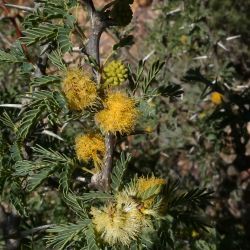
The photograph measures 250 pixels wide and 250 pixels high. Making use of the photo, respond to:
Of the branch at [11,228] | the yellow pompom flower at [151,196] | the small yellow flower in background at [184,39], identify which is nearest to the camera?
the yellow pompom flower at [151,196]

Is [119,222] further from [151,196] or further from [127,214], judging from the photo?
[151,196]

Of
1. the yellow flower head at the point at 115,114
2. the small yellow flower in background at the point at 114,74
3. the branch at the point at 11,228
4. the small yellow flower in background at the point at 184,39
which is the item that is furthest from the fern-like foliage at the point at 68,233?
the small yellow flower in background at the point at 184,39

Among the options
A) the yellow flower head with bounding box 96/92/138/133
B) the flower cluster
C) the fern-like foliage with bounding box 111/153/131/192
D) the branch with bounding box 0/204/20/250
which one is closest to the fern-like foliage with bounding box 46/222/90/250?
the flower cluster

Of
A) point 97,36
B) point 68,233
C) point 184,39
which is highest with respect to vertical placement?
point 97,36

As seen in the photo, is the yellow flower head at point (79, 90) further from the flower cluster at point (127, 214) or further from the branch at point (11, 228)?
the branch at point (11, 228)

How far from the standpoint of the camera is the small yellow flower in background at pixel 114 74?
1554mm

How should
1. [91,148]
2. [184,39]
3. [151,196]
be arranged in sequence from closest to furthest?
1. [151,196]
2. [91,148]
3. [184,39]

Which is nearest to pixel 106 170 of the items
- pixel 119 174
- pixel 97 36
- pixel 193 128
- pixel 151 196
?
pixel 119 174

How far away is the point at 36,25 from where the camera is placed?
155cm

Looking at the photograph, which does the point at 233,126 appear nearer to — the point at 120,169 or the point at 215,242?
the point at 215,242

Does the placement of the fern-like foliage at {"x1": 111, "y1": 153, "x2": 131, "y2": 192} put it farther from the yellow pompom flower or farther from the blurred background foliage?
the blurred background foliage

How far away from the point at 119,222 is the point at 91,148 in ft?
1.14

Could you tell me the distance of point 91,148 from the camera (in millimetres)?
1741

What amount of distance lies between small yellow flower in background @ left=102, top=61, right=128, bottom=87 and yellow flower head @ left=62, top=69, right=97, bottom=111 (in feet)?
0.18
